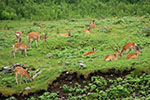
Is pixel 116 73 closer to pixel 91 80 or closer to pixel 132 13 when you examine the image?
pixel 91 80

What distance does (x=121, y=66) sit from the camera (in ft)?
55.1

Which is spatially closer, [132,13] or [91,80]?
A: [91,80]

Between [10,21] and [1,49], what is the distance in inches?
535

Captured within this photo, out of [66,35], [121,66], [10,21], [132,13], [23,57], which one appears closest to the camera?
[121,66]

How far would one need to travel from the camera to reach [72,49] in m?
23.1

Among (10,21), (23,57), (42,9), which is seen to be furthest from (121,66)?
(42,9)

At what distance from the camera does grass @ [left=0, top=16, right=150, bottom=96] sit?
16797 mm

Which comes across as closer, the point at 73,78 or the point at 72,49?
the point at 73,78

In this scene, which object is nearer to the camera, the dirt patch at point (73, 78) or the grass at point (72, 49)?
the dirt patch at point (73, 78)

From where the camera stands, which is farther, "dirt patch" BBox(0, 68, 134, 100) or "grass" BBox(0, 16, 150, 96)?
"grass" BBox(0, 16, 150, 96)

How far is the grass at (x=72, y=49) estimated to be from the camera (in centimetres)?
1680

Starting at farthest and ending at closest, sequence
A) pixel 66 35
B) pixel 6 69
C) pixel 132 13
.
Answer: pixel 132 13, pixel 66 35, pixel 6 69

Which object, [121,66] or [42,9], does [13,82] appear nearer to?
[121,66]

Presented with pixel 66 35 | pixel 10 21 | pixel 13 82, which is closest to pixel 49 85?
pixel 13 82
